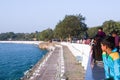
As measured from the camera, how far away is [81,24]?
331 feet

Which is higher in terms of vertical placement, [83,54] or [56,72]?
[83,54]

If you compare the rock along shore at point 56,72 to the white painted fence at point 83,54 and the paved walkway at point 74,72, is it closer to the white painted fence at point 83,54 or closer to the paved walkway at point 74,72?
the paved walkway at point 74,72

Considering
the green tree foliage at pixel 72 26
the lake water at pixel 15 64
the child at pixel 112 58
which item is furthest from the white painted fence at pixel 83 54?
the green tree foliage at pixel 72 26

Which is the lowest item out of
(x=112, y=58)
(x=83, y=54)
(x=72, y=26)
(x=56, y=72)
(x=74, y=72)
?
(x=56, y=72)

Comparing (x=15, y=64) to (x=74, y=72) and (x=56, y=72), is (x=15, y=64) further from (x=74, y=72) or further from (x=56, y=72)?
(x=74, y=72)

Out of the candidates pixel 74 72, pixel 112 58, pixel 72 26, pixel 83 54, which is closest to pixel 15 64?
pixel 72 26

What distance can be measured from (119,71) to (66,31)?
96.8m

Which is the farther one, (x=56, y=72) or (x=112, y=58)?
(x=56, y=72)

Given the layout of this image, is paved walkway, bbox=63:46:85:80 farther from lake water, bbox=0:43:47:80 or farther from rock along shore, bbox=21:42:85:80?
lake water, bbox=0:43:47:80

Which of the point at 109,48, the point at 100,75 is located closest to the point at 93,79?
the point at 100,75

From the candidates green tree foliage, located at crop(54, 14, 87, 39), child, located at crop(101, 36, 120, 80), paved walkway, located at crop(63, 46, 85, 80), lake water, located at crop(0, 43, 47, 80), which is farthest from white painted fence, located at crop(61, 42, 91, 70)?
green tree foliage, located at crop(54, 14, 87, 39)

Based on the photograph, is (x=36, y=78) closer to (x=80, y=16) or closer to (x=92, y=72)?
(x=92, y=72)

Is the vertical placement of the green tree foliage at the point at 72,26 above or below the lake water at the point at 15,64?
above

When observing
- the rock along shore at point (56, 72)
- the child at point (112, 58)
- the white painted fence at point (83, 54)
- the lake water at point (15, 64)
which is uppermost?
the child at point (112, 58)
